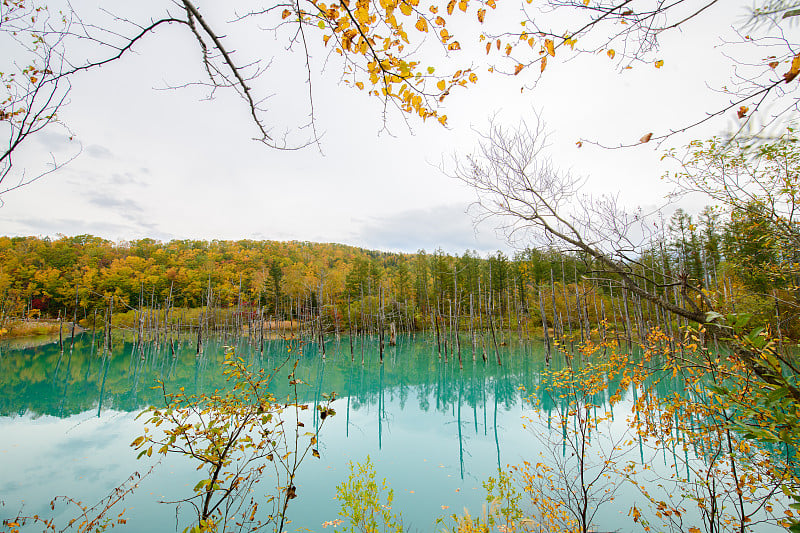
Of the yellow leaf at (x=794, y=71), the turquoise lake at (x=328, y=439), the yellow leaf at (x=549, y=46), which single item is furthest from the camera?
the turquoise lake at (x=328, y=439)

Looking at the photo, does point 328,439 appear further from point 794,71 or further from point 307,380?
point 794,71

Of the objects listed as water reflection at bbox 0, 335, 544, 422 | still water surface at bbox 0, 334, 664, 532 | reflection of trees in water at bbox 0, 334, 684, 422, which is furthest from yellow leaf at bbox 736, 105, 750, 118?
water reflection at bbox 0, 335, 544, 422

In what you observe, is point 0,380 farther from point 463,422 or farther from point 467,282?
point 467,282

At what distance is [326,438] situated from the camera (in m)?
8.93

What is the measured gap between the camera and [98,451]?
7926 mm

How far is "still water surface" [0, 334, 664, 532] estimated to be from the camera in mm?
5805

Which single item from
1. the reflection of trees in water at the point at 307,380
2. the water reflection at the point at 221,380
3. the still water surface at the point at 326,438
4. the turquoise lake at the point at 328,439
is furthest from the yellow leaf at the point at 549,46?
the water reflection at the point at 221,380

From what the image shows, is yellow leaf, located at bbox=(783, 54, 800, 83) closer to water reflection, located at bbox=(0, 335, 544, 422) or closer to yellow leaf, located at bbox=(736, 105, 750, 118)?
yellow leaf, located at bbox=(736, 105, 750, 118)

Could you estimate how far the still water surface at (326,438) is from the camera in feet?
19.0

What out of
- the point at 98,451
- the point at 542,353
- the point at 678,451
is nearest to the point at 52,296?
the point at 98,451

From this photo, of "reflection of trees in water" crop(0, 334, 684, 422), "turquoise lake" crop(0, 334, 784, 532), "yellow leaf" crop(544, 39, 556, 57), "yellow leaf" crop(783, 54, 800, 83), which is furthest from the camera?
"reflection of trees in water" crop(0, 334, 684, 422)

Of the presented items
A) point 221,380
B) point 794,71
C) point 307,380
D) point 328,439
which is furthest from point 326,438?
point 221,380

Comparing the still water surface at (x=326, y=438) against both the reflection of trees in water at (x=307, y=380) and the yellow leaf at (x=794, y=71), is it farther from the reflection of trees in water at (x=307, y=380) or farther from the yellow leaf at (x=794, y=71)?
the yellow leaf at (x=794, y=71)

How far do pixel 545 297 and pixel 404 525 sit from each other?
102ft
